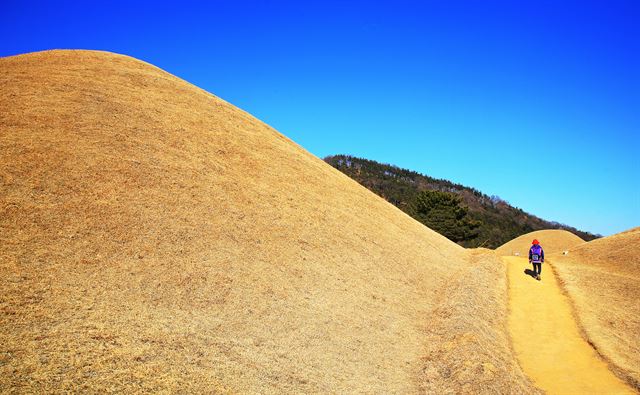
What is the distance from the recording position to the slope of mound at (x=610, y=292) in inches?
512

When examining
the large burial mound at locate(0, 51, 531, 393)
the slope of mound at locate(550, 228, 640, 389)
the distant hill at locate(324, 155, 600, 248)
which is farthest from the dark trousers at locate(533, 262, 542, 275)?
the distant hill at locate(324, 155, 600, 248)

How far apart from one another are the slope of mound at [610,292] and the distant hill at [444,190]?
5377 centimetres

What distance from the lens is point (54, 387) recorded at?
19.6 ft

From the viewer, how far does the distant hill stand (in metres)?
103

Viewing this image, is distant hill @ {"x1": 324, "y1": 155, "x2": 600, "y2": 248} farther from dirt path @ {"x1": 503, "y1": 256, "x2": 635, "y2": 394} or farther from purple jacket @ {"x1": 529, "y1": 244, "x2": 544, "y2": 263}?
dirt path @ {"x1": 503, "y1": 256, "x2": 635, "y2": 394}

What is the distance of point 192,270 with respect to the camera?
11320 mm

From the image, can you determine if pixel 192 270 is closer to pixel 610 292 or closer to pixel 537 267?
pixel 610 292

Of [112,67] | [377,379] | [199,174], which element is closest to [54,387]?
[377,379]

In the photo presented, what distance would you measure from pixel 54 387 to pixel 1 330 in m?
2.04

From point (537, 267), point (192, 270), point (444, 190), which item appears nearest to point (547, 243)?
point (537, 267)

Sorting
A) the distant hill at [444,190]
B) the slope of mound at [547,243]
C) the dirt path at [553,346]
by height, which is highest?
the distant hill at [444,190]

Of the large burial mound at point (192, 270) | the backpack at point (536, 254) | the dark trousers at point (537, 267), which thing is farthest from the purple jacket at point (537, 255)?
the large burial mound at point (192, 270)

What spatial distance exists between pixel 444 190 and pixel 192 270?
15409 cm

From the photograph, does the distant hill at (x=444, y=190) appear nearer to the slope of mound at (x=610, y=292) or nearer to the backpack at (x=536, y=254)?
the slope of mound at (x=610, y=292)
